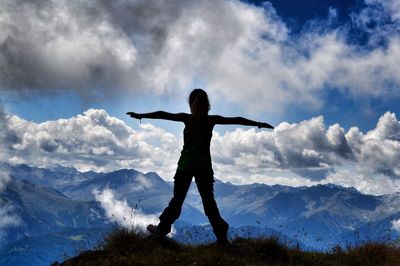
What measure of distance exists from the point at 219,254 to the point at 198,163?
2.04 meters

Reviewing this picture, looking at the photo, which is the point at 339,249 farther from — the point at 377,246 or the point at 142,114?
the point at 142,114

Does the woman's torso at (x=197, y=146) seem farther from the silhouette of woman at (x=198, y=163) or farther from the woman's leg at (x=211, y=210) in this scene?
the woman's leg at (x=211, y=210)

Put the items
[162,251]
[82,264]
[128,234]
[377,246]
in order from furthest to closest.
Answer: [377,246] < [128,234] < [162,251] < [82,264]

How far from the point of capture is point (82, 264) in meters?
7.95

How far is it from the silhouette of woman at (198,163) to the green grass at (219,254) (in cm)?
41

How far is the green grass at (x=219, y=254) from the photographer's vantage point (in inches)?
312

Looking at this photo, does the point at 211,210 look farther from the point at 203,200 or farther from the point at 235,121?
the point at 235,121

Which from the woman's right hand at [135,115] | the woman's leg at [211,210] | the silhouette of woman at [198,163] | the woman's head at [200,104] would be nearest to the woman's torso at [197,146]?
the silhouette of woman at [198,163]

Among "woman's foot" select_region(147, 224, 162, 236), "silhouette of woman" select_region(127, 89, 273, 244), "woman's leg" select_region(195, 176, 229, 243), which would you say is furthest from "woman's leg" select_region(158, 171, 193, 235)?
"woman's leg" select_region(195, 176, 229, 243)

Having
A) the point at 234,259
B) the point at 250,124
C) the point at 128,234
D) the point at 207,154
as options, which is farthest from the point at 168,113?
the point at 234,259

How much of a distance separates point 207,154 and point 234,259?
2465 millimetres

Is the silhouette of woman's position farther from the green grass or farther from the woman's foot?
the green grass

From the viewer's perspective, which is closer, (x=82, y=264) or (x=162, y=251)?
(x=82, y=264)

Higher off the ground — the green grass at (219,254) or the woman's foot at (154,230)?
the woman's foot at (154,230)
